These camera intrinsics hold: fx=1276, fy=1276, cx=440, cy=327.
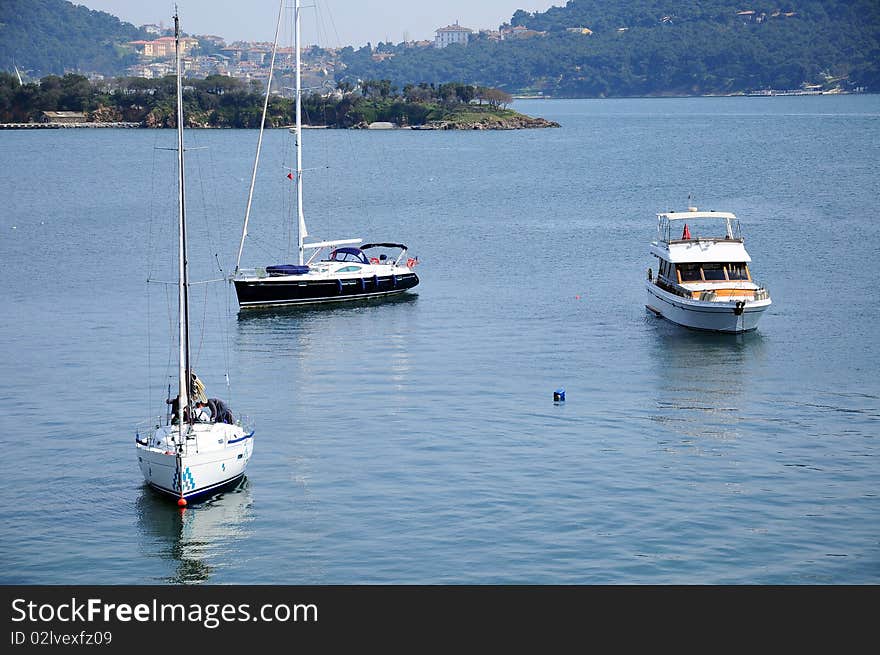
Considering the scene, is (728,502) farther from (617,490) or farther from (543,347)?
(543,347)

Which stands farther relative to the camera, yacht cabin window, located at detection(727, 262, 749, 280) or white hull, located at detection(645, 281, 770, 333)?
yacht cabin window, located at detection(727, 262, 749, 280)

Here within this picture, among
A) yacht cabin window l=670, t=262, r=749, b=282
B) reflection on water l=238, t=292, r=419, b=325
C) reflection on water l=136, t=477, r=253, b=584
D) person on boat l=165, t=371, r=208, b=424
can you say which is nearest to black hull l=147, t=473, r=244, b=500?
reflection on water l=136, t=477, r=253, b=584

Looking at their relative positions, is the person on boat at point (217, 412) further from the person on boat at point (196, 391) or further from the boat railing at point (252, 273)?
the boat railing at point (252, 273)

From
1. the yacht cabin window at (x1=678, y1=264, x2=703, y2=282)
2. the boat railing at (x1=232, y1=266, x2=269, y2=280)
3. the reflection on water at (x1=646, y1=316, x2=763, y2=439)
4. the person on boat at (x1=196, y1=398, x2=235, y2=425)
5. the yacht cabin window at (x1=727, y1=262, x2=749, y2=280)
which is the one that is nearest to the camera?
the person on boat at (x1=196, y1=398, x2=235, y2=425)

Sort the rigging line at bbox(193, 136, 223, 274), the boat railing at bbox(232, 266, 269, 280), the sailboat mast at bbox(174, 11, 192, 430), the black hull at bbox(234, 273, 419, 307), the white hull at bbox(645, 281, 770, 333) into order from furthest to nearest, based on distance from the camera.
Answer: the rigging line at bbox(193, 136, 223, 274) < the boat railing at bbox(232, 266, 269, 280) < the black hull at bbox(234, 273, 419, 307) < the white hull at bbox(645, 281, 770, 333) < the sailboat mast at bbox(174, 11, 192, 430)

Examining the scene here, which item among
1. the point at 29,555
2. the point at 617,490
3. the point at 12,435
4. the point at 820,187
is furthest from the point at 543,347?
the point at 820,187

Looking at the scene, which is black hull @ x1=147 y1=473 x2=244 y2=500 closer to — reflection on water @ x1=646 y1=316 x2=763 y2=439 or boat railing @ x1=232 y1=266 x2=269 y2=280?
reflection on water @ x1=646 y1=316 x2=763 y2=439

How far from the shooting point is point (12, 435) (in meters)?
48.3

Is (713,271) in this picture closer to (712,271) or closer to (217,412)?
(712,271)

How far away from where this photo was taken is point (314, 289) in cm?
7450

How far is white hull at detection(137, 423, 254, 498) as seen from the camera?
39875mm

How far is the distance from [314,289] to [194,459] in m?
35.1

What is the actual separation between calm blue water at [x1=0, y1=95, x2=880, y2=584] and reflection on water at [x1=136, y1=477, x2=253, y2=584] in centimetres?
12
